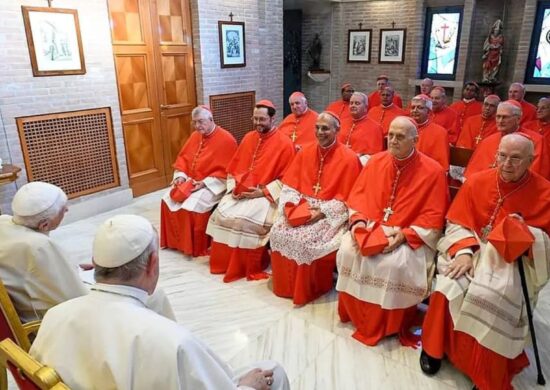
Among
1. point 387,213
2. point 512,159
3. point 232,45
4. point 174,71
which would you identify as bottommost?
point 387,213

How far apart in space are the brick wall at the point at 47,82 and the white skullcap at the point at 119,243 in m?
3.68

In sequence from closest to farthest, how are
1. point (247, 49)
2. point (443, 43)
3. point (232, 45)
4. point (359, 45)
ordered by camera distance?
point (232, 45) → point (247, 49) → point (443, 43) → point (359, 45)

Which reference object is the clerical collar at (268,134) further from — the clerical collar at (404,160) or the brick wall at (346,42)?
the brick wall at (346,42)

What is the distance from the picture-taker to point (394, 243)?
8.86ft

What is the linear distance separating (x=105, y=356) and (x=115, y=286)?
21 centimetres

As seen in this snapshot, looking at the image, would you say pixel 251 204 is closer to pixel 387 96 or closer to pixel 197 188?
pixel 197 188

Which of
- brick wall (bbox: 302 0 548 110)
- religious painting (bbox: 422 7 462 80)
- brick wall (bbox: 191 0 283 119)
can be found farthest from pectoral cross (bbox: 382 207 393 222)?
religious painting (bbox: 422 7 462 80)

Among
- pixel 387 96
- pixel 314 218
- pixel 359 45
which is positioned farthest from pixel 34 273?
pixel 359 45

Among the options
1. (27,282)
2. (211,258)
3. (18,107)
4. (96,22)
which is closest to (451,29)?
(96,22)

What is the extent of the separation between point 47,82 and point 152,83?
1500 mm

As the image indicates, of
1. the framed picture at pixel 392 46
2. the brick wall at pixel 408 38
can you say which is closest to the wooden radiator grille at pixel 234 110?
the brick wall at pixel 408 38

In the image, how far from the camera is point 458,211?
263 cm

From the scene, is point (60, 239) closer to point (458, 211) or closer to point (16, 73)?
point (16, 73)

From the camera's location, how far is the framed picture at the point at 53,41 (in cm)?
420
